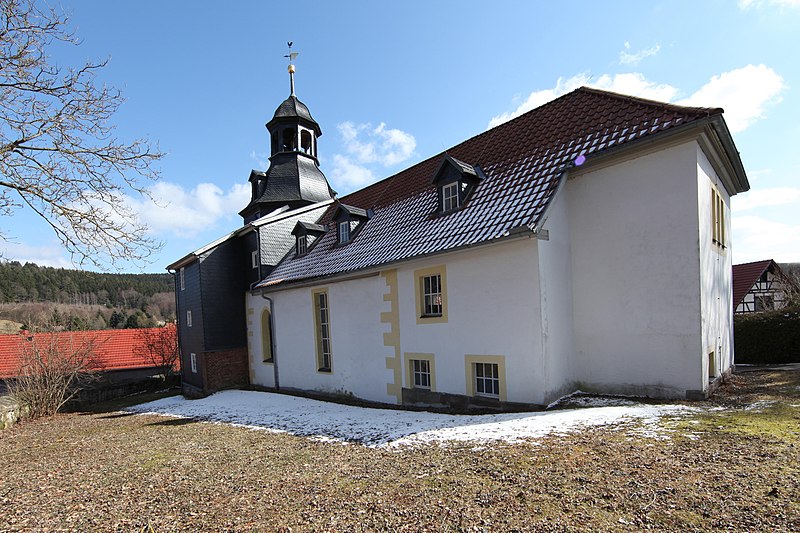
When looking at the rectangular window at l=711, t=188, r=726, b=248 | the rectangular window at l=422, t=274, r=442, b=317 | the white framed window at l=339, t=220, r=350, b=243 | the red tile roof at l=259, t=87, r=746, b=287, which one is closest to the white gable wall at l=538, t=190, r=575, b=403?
the red tile roof at l=259, t=87, r=746, b=287

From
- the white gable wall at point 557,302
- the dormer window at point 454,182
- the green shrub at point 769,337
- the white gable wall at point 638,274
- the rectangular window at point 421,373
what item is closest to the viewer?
the white gable wall at point 638,274

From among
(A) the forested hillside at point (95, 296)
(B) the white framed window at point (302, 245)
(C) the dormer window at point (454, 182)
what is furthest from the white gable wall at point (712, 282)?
(A) the forested hillside at point (95, 296)

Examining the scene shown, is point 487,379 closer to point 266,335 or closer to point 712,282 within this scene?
point 712,282

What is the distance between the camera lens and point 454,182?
12.5 metres

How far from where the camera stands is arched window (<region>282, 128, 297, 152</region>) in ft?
78.2

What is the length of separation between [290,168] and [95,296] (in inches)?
2410

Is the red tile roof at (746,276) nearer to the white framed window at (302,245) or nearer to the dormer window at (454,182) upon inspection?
the dormer window at (454,182)

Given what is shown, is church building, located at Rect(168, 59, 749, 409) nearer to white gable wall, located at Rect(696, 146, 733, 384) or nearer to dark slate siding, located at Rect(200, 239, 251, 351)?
white gable wall, located at Rect(696, 146, 733, 384)

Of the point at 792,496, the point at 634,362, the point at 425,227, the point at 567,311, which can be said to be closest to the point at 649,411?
the point at 634,362

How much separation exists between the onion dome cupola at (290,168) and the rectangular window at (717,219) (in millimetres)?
17890

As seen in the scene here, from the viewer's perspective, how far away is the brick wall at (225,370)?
18.7 metres

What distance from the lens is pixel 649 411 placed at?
7859 mm

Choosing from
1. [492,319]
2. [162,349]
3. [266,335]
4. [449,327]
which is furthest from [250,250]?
[162,349]

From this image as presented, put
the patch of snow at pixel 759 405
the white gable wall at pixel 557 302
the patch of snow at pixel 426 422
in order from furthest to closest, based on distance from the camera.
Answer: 1. the white gable wall at pixel 557 302
2. the patch of snow at pixel 759 405
3. the patch of snow at pixel 426 422
